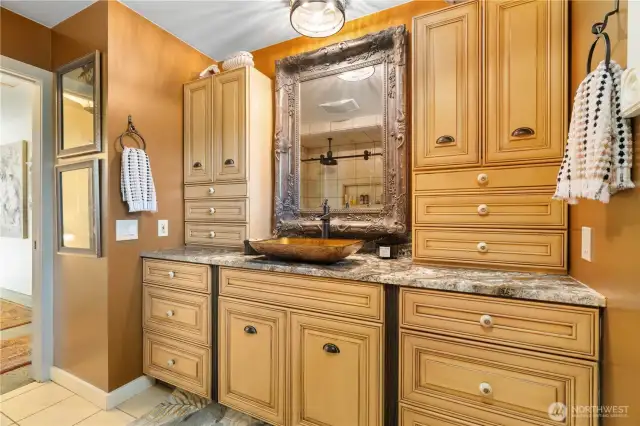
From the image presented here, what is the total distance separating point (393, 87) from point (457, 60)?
470 millimetres

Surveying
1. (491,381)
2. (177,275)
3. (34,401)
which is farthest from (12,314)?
(491,381)

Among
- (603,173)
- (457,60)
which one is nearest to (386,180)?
(457,60)

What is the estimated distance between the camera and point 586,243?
3.58 ft

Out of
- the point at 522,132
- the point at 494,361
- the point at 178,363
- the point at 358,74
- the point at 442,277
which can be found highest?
the point at 358,74

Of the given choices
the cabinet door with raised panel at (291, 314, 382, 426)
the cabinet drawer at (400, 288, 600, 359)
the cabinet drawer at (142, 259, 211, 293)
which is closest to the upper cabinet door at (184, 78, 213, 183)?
the cabinet drawer at (142, 259, 211, 293)

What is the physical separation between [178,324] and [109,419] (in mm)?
649

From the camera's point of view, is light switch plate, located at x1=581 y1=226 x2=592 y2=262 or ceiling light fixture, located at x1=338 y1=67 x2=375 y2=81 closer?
light switch plate, located at x1=581 y1=226 x2=592 y2=262

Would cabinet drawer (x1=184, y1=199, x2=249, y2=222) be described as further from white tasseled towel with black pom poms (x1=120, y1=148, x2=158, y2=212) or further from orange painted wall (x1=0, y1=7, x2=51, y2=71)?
orange painted wall (x1=0, y1=7, x2=51, y2=71)

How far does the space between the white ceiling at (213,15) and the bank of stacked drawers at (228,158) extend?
1.09 ft

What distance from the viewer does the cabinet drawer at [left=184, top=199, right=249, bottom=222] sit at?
2.17 metres

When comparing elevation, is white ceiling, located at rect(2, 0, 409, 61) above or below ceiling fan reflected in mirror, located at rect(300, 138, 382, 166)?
above

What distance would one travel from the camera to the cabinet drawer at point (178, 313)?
1799 mm

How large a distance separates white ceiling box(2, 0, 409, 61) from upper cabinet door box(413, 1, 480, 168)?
1.91ft

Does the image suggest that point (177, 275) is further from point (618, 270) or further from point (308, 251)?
point (618, 270)
